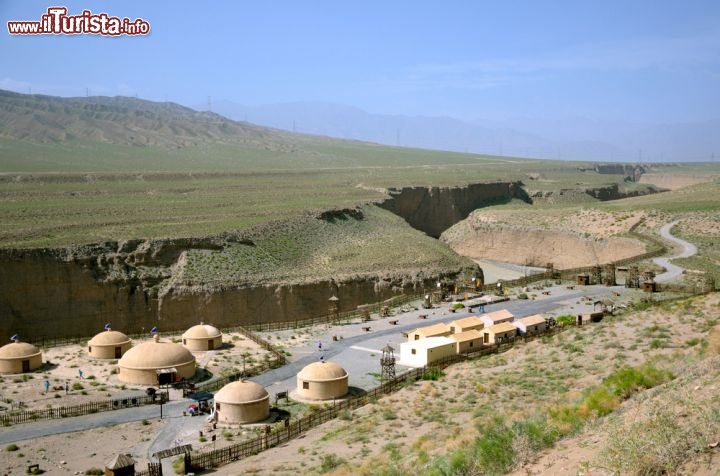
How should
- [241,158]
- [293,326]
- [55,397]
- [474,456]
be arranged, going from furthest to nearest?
1. [241,158]
2. [293,326]
3. [55,397]
4. [474,456]

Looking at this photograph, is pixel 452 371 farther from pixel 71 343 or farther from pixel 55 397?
pixel 71 343

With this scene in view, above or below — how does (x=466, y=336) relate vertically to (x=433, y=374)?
above

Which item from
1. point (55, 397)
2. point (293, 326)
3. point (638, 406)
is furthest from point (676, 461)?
point (293, 326)

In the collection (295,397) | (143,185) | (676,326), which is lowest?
(295,397)

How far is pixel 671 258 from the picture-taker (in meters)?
54.9

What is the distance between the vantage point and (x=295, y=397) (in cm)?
2906

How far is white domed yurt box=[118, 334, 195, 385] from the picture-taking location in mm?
30500

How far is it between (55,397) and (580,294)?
30.5 metres

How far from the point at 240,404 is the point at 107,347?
10772mm

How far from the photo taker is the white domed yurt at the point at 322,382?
93.3 feet

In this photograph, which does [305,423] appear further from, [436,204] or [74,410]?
[436,204]

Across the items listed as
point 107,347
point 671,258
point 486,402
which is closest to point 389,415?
point 486,402

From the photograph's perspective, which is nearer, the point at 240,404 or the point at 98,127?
the point at 240,404

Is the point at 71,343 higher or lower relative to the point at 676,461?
lower
